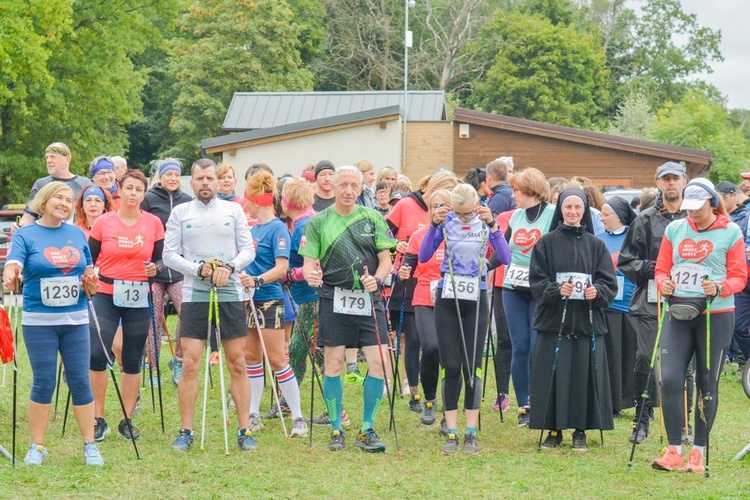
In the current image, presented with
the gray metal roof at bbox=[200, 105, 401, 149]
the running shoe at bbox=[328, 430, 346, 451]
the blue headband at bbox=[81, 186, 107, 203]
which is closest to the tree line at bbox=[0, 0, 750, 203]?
the gray metal roof at bbox=[200, 105, 401, 149]

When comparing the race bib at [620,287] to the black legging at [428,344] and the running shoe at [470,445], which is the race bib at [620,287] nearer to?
the black legging at [428,344]

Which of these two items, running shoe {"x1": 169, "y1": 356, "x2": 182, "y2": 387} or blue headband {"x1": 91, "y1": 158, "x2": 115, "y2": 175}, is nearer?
blue headband {"x1": 91, "y1": 158, "x2": 115, "y2": 175}

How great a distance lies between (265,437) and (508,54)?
51.7 metres

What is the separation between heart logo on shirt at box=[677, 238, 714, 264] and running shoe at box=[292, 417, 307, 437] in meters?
3.19

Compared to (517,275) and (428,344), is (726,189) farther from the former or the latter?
(428,344)

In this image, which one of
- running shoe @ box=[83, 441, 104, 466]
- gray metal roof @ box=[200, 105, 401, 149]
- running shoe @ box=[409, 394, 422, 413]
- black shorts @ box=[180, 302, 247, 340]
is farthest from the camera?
gray metal roof @ box=[200, 105, 401, 149]

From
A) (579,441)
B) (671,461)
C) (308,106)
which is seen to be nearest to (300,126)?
(308,106)

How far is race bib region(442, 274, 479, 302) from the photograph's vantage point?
7.66 meters

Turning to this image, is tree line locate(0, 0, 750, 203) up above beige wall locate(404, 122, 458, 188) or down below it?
above

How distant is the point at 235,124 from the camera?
3494 cm

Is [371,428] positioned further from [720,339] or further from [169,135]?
[169,135]

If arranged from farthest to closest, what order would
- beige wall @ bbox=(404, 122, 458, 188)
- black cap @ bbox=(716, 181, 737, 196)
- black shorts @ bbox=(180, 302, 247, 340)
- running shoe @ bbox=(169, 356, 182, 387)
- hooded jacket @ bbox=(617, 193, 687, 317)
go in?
1. beige wall @ bbox=(404, 122, 458, 188)
2. black cap @ bbox=(716, 181, 737, 196)
3. running shoe @ bbox=(169, 356, 182, 387)
4. hooded jacket @ bbox=(617, 193, 687, 317)
5. black shorts @ bbox=(180, 302, 247, 340)

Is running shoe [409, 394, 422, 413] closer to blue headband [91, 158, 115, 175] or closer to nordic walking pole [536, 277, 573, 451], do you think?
nordic walking pole [536, 277, 573, 451]

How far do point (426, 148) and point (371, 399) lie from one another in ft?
73.1
